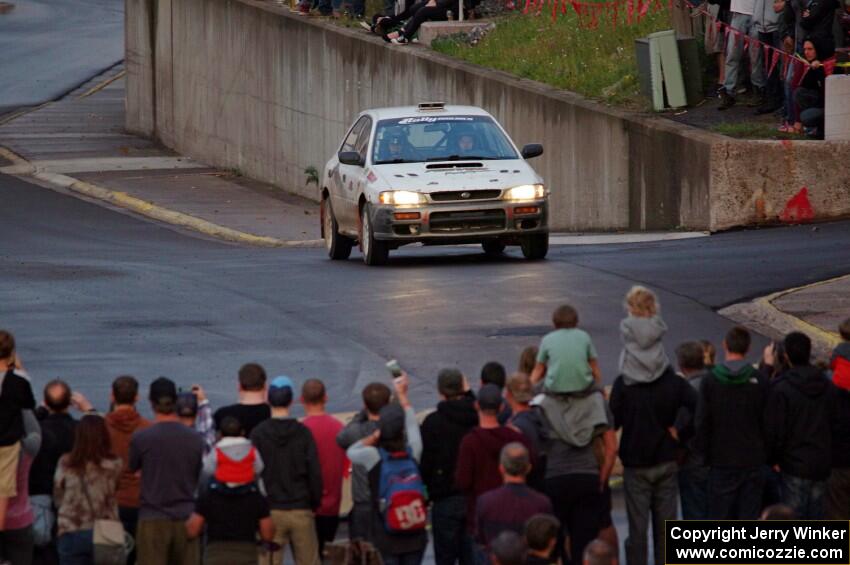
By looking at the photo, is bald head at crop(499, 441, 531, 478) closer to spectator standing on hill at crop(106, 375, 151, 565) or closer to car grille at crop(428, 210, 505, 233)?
spectator standing on hill at crop(106, 375, 151, 565)

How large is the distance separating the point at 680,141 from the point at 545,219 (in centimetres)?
515

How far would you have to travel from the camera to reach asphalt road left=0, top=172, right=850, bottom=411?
1513 centimetres

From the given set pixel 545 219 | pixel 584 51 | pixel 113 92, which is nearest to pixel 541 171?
pixel 584 51

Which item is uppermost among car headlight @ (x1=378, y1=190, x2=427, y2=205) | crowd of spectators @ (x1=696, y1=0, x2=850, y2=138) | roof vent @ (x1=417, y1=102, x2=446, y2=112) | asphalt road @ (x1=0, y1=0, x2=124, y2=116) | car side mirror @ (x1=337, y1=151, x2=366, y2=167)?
asphalt road @ (x1=0, y1=0, x2=124, y2=116)

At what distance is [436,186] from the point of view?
2061 centimetres

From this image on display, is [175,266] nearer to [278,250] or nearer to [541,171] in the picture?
[278,250]

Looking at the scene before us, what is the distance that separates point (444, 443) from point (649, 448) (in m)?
1.18

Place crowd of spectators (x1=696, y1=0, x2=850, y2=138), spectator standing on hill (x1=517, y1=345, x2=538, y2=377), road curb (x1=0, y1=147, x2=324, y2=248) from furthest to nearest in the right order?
road curb (x1=0, y1=147, x2=324, y2=248) < crowd of spectators (x1=696, y1=0, x2=850, y2=138) < spectator standing on hill (x1=517, y1=345, x2=538, y2=377)

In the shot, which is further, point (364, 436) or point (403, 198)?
point (403, 198)

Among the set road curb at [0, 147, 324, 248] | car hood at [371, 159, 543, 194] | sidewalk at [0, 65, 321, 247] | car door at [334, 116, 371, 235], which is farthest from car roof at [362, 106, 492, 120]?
sidewalk at [0, 65, 321, 247]

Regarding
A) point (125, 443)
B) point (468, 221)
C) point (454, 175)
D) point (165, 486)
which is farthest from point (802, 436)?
point (454, 175)

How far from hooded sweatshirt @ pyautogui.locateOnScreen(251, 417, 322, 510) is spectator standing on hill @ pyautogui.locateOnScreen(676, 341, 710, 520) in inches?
84.4

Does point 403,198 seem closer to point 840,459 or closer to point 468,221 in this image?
point 468,221

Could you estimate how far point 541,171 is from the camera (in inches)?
1145
